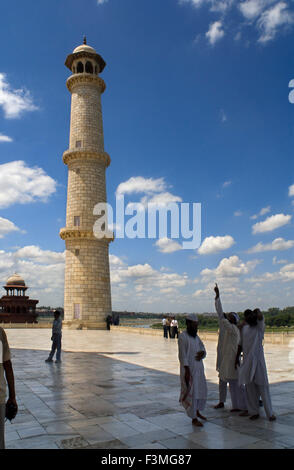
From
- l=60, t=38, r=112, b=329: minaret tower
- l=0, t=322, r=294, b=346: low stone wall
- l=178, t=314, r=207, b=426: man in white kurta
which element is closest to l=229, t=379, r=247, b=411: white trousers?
l=178, t=314, r=207, b=426: man in white kurta

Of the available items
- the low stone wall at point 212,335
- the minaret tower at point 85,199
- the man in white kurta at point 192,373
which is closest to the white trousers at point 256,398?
the man in white kurta at point 192,373

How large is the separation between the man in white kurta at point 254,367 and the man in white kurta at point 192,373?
2.57ft

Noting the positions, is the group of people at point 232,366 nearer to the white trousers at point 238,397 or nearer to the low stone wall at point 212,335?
the white trousers at point 238,397

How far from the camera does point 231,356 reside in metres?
6.29

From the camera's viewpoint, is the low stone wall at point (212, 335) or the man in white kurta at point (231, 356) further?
the low stone wall at point (212, 335)

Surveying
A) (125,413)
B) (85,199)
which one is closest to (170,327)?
(85,199)

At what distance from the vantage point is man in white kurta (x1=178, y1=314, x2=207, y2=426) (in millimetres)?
5340

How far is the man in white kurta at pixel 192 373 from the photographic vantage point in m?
5.34

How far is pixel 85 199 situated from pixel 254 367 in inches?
995

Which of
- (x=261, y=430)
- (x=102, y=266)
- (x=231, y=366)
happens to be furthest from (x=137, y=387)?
(x=102, y=266)

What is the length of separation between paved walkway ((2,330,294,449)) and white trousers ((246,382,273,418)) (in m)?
0.16

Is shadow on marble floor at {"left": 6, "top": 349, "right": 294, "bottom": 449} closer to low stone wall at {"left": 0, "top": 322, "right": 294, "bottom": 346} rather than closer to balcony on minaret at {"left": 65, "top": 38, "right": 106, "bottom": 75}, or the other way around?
low stone wall at {"left": 0, "top": 322, "right": 294, "bottom": 346}

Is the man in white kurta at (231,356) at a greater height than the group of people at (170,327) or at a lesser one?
greater

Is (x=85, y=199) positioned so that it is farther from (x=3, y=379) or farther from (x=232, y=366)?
(x=3, y=379)
